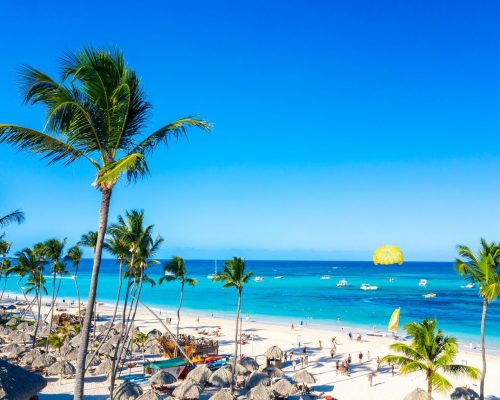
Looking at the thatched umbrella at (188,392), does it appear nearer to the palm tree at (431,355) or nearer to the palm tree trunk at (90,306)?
the palm tree at (431,355)

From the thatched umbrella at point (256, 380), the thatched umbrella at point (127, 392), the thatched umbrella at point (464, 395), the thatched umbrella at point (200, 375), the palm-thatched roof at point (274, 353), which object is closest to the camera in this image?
the thatched umbrella at point (464, 395)

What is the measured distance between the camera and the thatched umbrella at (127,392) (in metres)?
19.0

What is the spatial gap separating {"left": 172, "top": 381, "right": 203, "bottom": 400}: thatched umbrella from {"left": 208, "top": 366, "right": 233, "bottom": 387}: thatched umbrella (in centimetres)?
144

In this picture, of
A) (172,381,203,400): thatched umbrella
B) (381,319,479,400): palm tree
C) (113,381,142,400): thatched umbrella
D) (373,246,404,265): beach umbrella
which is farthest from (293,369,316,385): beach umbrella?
(113,381,142,400): thatched umbrella

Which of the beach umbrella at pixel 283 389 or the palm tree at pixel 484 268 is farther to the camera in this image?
the beach umbrella at pixel 283 389

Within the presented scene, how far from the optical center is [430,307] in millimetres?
70375

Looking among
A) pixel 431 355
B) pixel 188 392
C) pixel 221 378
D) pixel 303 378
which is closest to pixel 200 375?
pixel 221 378

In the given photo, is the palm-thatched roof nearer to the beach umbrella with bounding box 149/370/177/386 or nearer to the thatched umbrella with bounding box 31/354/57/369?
the beach umbrella with bounding box 149/370/177/386

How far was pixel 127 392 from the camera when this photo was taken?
19.2 meters

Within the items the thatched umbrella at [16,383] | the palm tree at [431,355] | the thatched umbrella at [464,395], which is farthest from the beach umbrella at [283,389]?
the thatched umbrella at [16,383]

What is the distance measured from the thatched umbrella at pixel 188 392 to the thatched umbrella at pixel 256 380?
9.33ft

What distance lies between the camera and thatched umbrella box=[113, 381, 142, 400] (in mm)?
19047

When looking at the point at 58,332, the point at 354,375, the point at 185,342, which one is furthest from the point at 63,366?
the point at 354,375

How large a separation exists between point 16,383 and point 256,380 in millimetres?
11898
